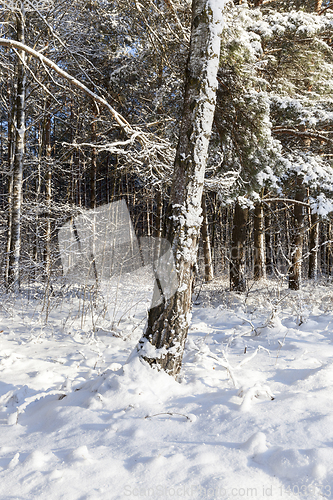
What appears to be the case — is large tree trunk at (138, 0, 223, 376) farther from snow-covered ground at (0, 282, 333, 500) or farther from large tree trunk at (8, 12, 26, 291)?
large tree trunk at (8, 12, 26, 291)

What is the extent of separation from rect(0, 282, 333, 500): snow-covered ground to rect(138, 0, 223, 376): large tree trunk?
1.26ft

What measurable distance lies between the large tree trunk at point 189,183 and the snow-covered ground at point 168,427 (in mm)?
383

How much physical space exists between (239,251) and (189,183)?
21.4ft

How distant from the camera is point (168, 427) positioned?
7.23 ft

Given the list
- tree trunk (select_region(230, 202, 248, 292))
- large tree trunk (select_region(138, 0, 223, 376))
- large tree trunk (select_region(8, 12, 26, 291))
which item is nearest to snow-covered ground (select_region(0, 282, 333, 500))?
large tree trunk (select_region(138, 0, 223, 376))

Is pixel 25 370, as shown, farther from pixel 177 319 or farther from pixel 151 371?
pixel 177 319

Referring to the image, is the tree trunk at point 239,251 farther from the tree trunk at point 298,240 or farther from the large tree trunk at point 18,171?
the large tree trunk at point 18,171

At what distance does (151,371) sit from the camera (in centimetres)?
285

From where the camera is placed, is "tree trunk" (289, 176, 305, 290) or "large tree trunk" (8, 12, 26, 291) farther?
"tree trunk" (289, 176, 305, 290)

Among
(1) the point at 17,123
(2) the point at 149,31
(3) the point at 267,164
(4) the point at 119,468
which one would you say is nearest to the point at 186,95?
(2) the point at 149,31

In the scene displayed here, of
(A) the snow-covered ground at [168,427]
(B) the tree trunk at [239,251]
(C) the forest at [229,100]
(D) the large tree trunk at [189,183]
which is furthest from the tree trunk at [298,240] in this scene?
(D) the large tree trunk at [189,183]

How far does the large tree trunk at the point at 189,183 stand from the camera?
2971 millimetres

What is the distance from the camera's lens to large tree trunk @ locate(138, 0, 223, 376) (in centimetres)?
297

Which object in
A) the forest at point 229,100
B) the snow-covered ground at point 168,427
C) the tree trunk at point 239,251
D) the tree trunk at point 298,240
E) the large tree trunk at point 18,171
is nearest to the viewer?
the snow-covered ground at point 168,427
